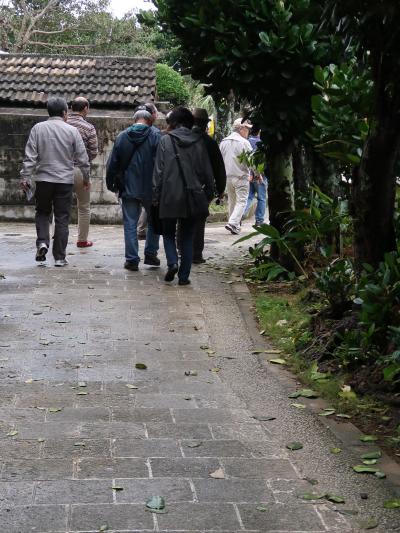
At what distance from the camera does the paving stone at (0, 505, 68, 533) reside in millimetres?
4078

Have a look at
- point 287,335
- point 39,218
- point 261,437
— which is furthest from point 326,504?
point 39,218

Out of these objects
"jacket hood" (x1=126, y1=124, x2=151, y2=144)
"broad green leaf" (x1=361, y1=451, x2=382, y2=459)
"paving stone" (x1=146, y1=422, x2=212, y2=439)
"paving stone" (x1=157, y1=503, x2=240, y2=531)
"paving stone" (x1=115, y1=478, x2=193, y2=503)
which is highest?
"jacket hood" (x1=126, y1=124, x2=151, y2=144)

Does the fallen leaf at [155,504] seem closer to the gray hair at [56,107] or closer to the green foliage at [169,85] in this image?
the gray hair at [56,107]

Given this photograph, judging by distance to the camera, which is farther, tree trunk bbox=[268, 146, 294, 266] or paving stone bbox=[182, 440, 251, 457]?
tree trunk bbox=[268, 146, 294, 266]

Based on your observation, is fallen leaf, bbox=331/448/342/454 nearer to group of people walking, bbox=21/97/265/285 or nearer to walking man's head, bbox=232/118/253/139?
group of people walking, bbox=21/97/265/285

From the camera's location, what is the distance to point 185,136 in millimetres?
10305

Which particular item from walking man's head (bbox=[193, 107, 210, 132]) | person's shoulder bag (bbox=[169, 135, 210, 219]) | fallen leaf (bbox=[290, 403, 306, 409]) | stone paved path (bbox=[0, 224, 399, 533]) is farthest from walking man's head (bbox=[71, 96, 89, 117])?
fallen leaf (bbox=[290, 403, 306, 409])

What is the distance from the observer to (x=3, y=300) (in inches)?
368

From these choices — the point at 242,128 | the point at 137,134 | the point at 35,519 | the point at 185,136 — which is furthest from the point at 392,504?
the point at 242,128

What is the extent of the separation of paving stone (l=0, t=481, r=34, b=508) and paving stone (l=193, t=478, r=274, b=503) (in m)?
0.78

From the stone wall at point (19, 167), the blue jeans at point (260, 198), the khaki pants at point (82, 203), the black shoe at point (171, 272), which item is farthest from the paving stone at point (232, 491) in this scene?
the stone wall at point (19, 167)

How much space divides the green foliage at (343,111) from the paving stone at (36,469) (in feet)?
12.1

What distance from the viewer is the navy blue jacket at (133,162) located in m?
11.0

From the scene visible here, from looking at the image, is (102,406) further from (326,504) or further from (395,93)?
(395,93)
